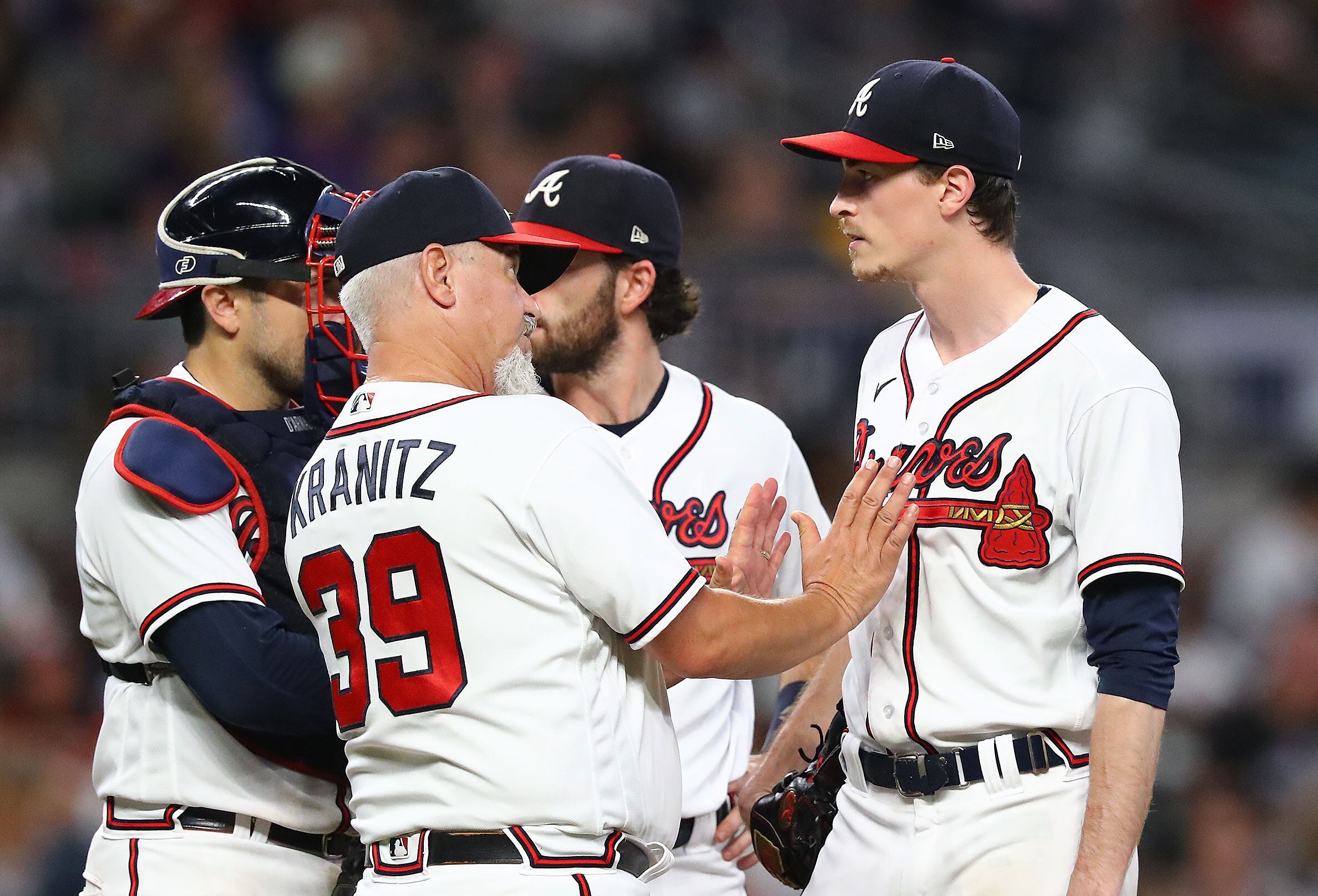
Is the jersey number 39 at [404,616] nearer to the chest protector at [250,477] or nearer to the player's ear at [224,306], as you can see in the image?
the chest protector at [250,477]

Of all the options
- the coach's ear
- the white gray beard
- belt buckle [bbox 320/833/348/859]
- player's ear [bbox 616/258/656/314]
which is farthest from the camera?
player's ear [bbox 616/258/656/314]

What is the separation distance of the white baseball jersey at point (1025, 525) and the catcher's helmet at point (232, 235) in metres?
1.40

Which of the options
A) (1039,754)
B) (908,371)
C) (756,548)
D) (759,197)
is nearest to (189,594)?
(756,548)

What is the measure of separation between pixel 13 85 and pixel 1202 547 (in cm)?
722

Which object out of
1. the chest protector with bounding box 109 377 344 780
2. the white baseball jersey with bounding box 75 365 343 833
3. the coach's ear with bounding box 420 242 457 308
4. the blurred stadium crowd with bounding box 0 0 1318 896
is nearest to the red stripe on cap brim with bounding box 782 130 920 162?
the coach's ear with bounding box 420 242 457 308

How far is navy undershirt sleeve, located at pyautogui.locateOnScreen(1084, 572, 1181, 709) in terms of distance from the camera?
8.43 ft

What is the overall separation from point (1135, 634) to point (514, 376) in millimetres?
1199

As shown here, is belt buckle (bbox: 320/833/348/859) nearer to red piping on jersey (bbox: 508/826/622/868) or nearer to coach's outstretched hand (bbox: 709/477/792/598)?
Result: red piping on jersey (bbox: 508/826/622/868)

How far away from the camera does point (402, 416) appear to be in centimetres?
263

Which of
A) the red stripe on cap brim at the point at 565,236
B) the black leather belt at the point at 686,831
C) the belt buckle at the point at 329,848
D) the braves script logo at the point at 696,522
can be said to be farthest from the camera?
the red stripe on cap brim at the point at 565,236

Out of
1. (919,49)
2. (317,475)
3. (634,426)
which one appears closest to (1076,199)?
(919,49)

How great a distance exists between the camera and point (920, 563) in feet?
9.52

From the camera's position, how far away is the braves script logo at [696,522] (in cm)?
369

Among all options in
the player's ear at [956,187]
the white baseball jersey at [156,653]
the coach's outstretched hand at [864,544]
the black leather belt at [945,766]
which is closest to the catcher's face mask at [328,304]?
the white baseball jersey at [156,653]
